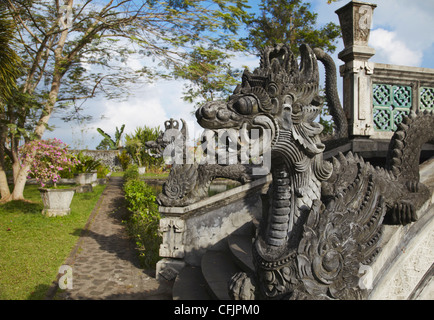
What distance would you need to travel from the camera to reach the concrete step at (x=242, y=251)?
3.23m

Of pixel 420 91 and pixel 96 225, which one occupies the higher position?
pixel 420 91

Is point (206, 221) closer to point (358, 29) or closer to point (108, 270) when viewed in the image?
point (108, 270)

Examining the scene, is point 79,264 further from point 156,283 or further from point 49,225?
point 49,225

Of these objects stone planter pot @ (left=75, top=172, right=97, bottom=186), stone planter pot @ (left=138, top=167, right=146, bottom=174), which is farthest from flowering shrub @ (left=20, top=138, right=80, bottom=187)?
stone planter pot @ (left=138, top=167, right=146, bottom=174)

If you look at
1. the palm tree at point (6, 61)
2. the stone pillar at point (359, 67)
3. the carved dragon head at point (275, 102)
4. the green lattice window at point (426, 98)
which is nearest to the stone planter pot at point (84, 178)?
the palm tree at point (6, 61)

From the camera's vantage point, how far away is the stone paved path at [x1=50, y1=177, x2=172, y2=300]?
4.41m

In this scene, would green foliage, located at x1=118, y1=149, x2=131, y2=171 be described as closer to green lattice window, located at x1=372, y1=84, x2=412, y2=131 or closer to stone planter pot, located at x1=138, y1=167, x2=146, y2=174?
stone planter pot, located at x1=138, y1=167, x2=146, y2=174

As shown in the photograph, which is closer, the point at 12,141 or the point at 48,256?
the point at 48,256

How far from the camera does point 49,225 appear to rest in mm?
7984

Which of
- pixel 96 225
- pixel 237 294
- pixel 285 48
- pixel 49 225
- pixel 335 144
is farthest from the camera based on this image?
pixel 96 225

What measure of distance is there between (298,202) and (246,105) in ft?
2.59
